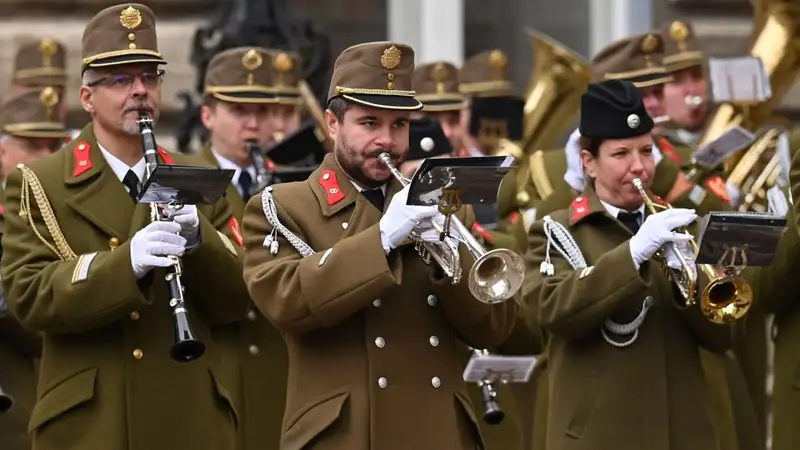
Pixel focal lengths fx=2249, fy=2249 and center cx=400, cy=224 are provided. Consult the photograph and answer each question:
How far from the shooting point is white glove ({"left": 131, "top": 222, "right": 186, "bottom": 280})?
734cm

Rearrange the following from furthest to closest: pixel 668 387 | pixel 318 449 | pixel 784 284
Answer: pixel 784 284 < pixel 668 387 < pixel 318 449

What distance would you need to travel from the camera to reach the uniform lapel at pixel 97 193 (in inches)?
305

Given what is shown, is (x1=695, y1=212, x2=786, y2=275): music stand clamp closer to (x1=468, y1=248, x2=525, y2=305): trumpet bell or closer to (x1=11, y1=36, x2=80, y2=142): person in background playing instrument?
(x1=468, y1=248, x2=525, y2=305): trumpet bell

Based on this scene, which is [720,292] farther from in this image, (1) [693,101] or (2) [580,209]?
(1) [693,101]

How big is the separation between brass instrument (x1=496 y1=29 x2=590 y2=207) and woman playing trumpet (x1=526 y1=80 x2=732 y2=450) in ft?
11.8

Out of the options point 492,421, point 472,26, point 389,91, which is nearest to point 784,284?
point 492,421

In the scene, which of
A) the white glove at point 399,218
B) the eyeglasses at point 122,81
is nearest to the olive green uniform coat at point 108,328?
the eyeglasses at point 122,81

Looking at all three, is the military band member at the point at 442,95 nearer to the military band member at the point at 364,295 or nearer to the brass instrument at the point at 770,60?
the brass instrument at the point at 770,60

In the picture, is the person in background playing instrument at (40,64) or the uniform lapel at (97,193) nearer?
the uniform lapel at (97,193)

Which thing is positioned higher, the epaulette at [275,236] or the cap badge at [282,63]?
the epaulette at [275,236]

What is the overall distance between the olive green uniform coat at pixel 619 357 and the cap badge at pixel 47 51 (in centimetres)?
448

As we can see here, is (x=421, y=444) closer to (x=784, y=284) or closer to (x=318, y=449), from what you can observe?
(x=318, y=449)

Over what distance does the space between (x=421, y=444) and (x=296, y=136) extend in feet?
11.0

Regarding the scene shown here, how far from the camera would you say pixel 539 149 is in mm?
11828
